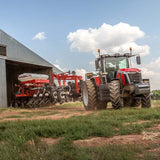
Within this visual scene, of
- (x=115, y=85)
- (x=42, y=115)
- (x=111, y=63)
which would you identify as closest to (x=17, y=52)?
(x=42, y=115)

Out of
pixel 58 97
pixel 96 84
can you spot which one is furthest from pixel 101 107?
pixel 58 97

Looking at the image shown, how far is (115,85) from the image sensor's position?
24.3 feet

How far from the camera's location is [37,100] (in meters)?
13.3

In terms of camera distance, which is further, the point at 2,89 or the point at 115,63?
the point at 2,89

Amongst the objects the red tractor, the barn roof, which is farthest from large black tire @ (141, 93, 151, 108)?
the barn roof

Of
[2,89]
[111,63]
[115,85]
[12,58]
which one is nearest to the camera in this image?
[115,85]

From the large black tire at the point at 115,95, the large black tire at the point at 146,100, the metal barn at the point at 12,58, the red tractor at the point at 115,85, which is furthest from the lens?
the metal barn at the point at 12,58

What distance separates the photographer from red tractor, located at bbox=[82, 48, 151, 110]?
7422 millimetres

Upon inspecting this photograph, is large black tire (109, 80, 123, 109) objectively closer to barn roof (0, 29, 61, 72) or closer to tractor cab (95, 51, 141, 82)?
tractor cab (95, 51, 141, 82)

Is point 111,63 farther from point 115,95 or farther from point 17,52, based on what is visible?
point 17,52

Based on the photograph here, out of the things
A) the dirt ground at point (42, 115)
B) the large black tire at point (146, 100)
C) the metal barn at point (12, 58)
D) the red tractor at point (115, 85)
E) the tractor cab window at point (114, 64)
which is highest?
the metal barn at point (12, 58)

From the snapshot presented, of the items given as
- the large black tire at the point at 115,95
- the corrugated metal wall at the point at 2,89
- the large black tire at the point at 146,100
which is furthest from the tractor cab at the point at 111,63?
the corrugated metal wall at the point at 2,89

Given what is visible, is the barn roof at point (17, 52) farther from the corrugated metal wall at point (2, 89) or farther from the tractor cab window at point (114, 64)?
the tractor cab window at point (114, 64)

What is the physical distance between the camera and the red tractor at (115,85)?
24.3 feet
